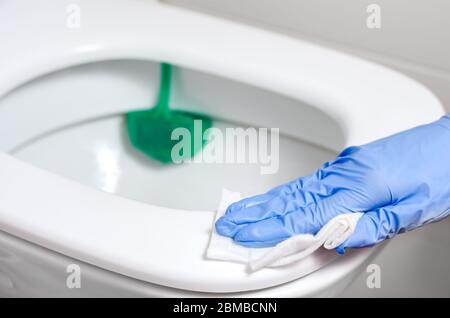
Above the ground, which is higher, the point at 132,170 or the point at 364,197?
the point at 132,170

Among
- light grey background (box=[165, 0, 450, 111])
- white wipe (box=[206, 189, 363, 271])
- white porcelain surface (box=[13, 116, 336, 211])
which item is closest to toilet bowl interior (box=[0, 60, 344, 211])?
white porcelain surface (box=[13, 116, 336, 211])

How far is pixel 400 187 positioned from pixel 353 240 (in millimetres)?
77

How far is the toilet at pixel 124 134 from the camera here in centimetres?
69

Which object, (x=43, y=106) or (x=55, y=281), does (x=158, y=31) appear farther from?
(x=55, y=281)

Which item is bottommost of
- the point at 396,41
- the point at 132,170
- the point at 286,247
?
the point at 286,247

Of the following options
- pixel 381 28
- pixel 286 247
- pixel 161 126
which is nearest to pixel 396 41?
pixel 381 28

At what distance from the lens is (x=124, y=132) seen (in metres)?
1.07

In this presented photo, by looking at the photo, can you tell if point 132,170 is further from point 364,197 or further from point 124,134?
point 364,197

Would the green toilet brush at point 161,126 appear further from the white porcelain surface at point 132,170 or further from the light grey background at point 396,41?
the light grey background at point 396,41

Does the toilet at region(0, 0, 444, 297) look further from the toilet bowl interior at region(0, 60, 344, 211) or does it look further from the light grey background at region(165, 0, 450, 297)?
the light grey background at region(165, 0, 450, 297)

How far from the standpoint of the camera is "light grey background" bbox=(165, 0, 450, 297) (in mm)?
998

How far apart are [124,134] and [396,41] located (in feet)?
1.27

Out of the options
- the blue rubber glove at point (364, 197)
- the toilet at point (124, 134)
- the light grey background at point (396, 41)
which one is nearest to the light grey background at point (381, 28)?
the light grey background at point (396, 41)
